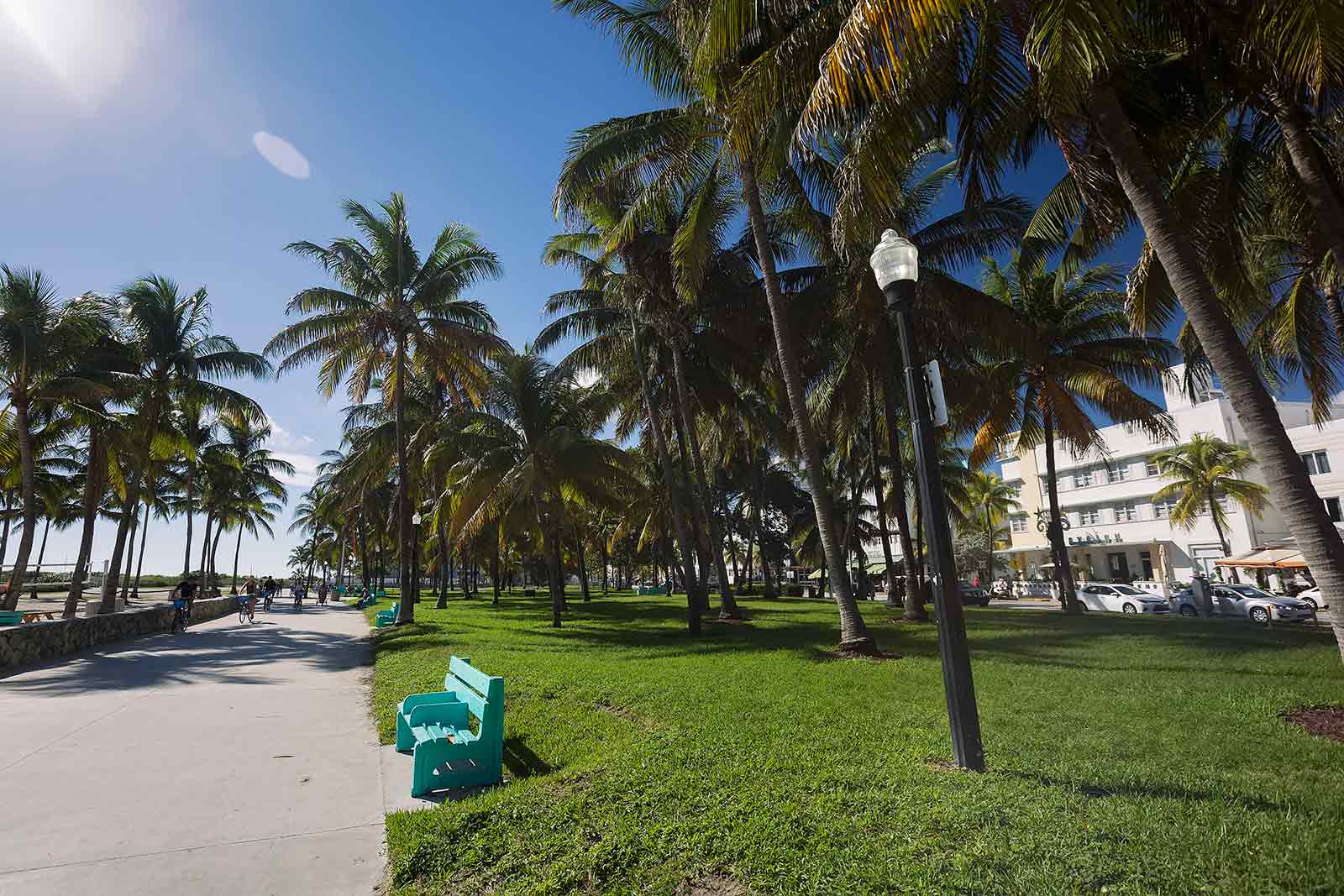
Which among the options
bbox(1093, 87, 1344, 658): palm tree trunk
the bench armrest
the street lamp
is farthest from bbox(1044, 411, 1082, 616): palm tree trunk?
the bench armrest

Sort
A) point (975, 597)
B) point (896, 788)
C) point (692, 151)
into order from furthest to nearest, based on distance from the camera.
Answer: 1. point (975, 597)
2. point (692, 151)
3. point (896, 788)

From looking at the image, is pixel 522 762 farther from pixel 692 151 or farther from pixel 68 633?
pixel 68 633

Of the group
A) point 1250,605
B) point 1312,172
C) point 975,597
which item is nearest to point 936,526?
point 1312,172

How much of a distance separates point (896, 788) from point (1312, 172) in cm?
819

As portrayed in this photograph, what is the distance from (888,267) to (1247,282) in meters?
8.78

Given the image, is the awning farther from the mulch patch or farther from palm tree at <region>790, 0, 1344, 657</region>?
the mulch patch

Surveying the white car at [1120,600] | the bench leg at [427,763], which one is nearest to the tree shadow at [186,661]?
the bench leg at [427,763]

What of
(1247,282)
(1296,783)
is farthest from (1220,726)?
(1247,282)

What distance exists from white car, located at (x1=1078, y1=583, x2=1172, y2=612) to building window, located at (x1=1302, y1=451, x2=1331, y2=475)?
14.8m

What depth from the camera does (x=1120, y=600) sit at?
26.2 meters

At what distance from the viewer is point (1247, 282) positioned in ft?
33.1

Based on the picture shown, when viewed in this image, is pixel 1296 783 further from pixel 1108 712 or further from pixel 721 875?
pixel 721 875

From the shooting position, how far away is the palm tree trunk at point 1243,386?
4723 millimetres

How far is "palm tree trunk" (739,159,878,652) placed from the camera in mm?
10672
